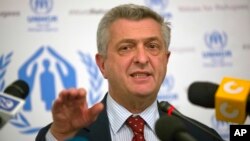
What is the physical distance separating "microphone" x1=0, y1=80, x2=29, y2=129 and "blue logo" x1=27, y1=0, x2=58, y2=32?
7.24 feet

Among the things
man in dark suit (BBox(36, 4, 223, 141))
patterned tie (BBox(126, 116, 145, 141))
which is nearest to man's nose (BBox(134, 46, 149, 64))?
man in dark suit (BBox(36, 4, 223, 141))

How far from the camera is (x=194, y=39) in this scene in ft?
10.9

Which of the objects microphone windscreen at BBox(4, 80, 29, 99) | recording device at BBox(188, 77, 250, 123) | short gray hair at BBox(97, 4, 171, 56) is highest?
short gray hair at BBox(97, 4, 171, 56)

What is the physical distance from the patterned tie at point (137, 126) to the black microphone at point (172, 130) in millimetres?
638

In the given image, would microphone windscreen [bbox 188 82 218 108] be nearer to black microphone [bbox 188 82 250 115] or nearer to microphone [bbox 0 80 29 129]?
black microphone [bbox 188 82 250 115]

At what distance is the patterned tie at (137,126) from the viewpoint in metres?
1.64

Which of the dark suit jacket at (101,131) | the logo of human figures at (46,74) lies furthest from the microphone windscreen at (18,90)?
the logo of human figures at (46,74)

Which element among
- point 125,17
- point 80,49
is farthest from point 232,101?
point 80,49

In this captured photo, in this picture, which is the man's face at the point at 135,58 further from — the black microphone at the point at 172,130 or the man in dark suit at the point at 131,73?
the black microphone at the point at 172,130

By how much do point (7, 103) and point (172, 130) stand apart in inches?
18.0

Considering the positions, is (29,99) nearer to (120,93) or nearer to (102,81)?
(102,81)

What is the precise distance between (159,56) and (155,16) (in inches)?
10.0

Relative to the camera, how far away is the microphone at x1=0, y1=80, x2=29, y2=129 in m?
Result: 0.83

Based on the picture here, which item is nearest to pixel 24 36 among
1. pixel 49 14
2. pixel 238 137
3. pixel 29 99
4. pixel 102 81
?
pixel 49 14
